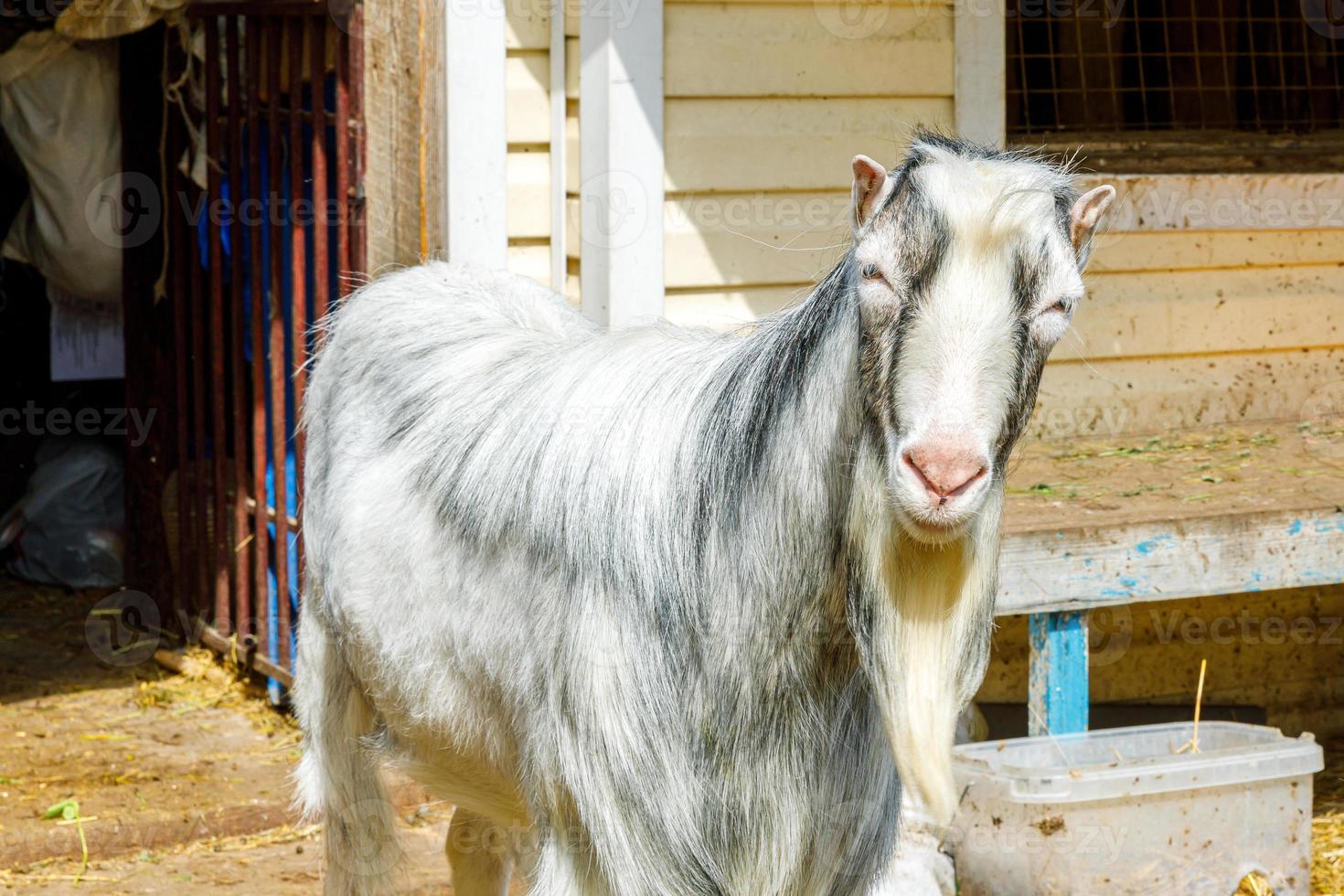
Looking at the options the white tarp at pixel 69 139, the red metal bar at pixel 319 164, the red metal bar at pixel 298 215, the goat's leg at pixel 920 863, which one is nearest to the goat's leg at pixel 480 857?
the goat's leg at pixel 920 863

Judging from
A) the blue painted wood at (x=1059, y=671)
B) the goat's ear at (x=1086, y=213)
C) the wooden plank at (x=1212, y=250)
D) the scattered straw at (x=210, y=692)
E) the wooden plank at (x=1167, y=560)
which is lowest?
the scattered straw at (x=210, y=692)

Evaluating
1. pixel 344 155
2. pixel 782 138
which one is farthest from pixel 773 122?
pixel 344 155

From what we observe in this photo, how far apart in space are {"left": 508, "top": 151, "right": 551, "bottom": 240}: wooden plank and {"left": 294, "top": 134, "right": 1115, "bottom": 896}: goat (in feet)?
4.75

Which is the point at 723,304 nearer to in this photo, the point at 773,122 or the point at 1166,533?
the point at 773,122

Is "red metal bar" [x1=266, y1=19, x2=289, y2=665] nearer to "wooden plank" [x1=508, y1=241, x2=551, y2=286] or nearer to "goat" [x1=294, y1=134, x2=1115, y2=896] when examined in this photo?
"wooden plank" [x1=508, y1=241, x2=551, y2=286]

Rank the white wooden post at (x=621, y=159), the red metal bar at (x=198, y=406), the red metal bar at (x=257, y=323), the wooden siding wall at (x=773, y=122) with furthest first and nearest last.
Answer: the red metal bar at (x=198, y=406) → the red metal bar at (x=257, y=323) → the wooden siding wall at (x=773, y=122) → the white wooden post at (x=621, y=159)

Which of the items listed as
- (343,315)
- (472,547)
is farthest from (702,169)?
(472,547)

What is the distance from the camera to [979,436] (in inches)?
78.0

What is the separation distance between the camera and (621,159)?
4504 millimetres

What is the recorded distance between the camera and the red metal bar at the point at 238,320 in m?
5.56

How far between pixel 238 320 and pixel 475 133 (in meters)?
1.70

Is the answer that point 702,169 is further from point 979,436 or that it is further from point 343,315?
point 979,436

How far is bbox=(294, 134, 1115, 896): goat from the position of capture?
2.06m

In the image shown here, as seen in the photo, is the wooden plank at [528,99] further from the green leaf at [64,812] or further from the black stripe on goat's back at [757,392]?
the green leaf at [64,812]
